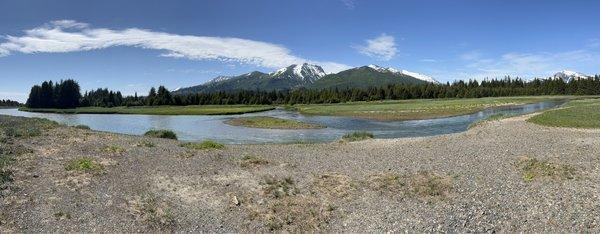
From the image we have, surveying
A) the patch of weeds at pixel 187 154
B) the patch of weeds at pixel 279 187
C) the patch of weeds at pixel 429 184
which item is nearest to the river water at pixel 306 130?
the patch of weeds at pixel 187 154

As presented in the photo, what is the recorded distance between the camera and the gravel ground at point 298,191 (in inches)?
720

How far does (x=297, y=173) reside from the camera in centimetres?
2555

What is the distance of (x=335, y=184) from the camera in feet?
76.3

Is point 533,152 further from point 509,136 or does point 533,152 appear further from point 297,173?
point 297,173

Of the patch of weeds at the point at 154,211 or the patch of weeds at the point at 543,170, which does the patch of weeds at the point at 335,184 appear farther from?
the patch of weeds at the point at 543,170

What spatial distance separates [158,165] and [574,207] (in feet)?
66.1

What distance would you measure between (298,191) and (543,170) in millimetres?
12525

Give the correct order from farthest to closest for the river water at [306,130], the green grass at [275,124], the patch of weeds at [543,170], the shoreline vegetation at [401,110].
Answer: the shoreline vegetation at [401,110] < the green grass at [275,124] < the river water at [306,130] < the patch of weeds at [543,170]

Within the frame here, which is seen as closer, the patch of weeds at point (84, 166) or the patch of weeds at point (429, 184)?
the patch of weeds at point (429, 184)

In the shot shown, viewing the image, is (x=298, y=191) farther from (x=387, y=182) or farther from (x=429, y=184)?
(x=429, y=184)

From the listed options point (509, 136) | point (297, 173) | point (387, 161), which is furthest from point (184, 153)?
point (509, 136)

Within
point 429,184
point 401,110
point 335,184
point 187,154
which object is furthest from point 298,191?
point 401,110

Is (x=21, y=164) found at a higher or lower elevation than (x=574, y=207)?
higher

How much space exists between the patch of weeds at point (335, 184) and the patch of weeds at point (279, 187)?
1211 mm
